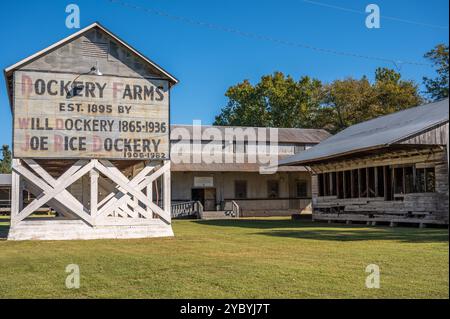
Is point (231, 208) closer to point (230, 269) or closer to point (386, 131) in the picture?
point (386, 131)

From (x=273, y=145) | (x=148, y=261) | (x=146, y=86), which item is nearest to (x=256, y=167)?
(x=273, y=145)

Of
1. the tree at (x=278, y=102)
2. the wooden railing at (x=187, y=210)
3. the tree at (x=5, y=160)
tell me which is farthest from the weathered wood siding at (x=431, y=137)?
the tree at (x=5, y=160)

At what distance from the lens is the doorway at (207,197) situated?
44656mm

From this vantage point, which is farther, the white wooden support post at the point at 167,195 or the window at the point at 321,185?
the window at the point at 321,185

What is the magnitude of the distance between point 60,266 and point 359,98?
170ft

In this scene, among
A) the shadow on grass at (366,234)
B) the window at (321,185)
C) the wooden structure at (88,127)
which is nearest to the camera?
the shadow on grass at (366,234)

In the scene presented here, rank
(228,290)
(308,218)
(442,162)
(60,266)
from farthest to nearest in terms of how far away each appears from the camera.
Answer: (308,218) → (442,162) → (60,266) → (228,290)

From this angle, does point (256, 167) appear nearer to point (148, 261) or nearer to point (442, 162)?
point (442, 162)

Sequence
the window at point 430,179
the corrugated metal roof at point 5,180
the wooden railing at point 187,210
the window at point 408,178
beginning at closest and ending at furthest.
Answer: the window at point 430,179 → the window at point 408,178 → the wooden railing at point 187,210 → the corrugated metal roof at point 5,180

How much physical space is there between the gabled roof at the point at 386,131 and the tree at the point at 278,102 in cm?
3083

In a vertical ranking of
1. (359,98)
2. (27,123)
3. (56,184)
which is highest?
(359,98)

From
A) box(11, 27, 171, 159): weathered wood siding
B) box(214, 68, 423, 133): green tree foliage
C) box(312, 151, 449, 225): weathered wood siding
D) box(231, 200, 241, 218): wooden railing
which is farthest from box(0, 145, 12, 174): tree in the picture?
box(11, 27, 171, 159): weathered wood siding

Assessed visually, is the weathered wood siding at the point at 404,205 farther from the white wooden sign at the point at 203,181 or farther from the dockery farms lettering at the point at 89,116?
the white wooden sign at the point at 203,181
